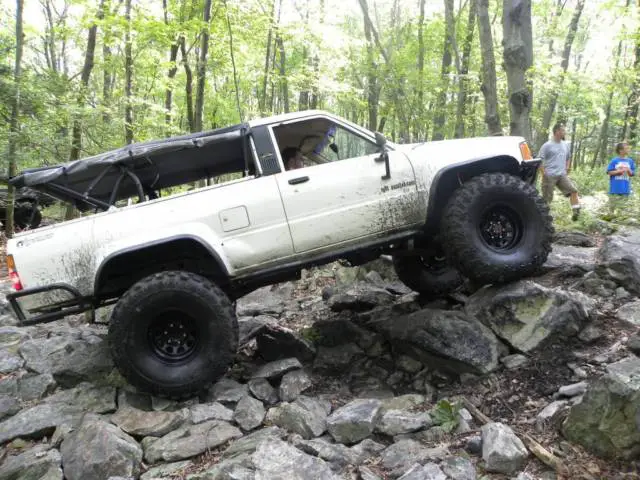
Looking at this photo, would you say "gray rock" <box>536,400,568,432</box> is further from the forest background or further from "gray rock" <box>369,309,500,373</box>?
the forest background

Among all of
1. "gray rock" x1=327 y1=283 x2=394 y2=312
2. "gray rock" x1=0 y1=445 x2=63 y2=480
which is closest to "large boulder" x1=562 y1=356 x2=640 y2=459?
"gray rock" x1=327 y1=283 x2=394 y2=312

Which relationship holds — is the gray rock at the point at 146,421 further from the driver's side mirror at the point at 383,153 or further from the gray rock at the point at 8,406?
the driver's side mirror at the point at 383,153

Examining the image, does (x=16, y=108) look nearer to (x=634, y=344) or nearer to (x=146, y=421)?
(x=146, y=421)

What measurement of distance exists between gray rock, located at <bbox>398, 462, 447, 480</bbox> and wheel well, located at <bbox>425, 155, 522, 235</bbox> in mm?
2325

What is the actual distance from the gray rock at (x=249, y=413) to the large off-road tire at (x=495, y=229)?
223 centimetres

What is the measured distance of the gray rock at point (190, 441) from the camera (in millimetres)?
3498

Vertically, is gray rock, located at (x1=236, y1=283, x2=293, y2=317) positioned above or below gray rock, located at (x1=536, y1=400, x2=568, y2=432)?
below

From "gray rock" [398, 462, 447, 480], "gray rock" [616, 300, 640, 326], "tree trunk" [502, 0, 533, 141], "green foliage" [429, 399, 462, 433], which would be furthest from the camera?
"tree trunk" [502, 0, 533, 141]

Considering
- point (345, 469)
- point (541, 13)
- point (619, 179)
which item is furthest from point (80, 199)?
point (541, 13)

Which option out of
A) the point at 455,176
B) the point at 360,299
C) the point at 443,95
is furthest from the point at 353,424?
the point at 443,95

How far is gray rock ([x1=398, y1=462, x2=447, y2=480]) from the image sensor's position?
112 inches

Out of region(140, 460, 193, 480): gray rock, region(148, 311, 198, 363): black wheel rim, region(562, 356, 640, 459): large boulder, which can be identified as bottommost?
region(140, 460, 193, 480): gray rock

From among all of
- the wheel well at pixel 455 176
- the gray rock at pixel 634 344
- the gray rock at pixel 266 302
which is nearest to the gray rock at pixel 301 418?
the wheel well at pixel 455 176

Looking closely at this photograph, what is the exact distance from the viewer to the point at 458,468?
9.57ft
